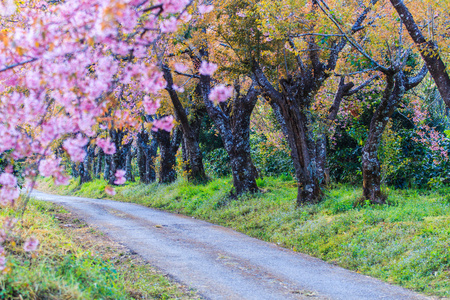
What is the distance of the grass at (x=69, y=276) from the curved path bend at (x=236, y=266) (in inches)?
17.5

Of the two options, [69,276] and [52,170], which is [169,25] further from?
[69,276]

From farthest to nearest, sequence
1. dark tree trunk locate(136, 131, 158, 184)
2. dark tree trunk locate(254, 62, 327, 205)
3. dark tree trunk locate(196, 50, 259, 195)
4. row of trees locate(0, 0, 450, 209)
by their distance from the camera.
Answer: dark tree trunk locate(136, 131, 158, 184), dark tree trunk locate(196, 50, 259, 195), dark tree trunk locate(254, 62, 327, 205), row of trees locate(0, 0, 450, 209)

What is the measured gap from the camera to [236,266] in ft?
23.8

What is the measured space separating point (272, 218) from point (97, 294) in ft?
23.0

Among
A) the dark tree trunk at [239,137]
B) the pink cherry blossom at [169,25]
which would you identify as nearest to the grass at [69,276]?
the pink cherry blossom at [169,25]

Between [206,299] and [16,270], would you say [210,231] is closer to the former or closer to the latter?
[206,299]

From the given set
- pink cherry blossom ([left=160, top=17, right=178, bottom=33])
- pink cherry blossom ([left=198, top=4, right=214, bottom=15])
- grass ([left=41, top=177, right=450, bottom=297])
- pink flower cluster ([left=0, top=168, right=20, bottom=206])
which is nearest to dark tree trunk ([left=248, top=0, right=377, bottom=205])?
grass ([left=41, top=177, right=450, bottom=297])

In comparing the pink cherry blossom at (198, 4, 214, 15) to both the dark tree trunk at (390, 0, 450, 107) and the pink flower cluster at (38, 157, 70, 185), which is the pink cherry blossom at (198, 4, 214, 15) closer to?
the pink flower cluster at (38, 157, 70, 185)

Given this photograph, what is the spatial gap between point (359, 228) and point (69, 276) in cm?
624

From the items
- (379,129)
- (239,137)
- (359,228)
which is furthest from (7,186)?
(239,137)

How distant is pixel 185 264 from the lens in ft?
23.7

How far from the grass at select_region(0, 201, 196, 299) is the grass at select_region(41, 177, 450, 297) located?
3759 millimetres

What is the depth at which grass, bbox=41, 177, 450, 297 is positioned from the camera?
22.2 feet

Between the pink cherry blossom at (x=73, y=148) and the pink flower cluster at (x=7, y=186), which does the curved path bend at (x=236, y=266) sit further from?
the pink flower cluster at (x=7, y=186)
